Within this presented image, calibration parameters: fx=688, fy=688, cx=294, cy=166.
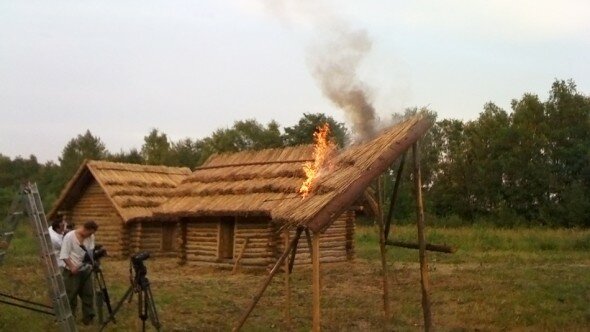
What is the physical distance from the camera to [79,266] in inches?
419

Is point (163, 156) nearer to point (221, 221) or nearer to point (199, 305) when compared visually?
point (221, 221)

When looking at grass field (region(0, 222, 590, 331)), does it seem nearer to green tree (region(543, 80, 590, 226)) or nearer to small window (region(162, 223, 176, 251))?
small window (region(162, 223, 176, 251))

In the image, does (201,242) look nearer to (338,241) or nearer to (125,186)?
(338,241)

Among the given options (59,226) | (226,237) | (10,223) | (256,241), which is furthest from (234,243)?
(10,223)

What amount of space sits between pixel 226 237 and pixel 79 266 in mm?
11734

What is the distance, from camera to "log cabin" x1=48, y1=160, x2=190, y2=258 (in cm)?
2672

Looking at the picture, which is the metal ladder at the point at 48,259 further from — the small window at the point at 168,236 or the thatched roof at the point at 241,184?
the small window at the point at 168,236

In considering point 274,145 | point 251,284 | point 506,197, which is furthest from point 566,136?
point 251,284

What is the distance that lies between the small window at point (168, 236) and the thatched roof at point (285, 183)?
2890mm

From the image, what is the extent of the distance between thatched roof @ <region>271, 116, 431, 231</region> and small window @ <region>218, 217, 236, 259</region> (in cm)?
1254

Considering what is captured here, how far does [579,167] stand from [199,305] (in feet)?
117

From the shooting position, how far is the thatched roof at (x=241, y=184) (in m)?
20.5

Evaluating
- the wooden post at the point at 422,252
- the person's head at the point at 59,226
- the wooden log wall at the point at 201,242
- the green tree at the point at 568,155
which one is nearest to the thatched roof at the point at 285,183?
the wooden post at the point at 422,252

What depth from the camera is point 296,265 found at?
69.9 ft
